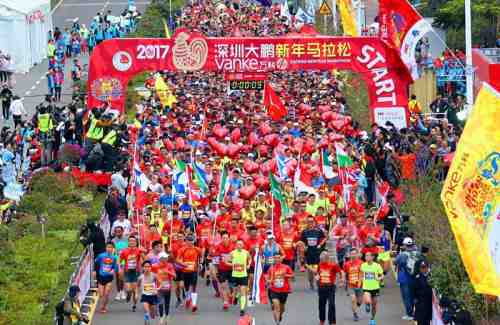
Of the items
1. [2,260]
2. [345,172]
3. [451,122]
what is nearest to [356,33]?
[451,122]

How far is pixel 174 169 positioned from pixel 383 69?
757 cm

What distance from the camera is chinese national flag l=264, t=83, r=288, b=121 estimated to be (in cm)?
3762

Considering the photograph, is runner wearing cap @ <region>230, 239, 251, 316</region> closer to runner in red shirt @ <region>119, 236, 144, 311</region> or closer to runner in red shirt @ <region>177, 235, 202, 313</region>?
runner in red shirt @ <region>177, 235, 202, 313</region>

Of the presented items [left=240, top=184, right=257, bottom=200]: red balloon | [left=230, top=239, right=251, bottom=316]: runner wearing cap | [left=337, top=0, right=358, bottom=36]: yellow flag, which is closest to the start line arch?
[left=337, top=0, right=358, bottom=36]: yellow flag

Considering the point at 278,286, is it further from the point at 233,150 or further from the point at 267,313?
the point at 233,150

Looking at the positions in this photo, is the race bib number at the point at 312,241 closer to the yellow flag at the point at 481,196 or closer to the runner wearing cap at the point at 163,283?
the runner wearing cap at the point at 163,283

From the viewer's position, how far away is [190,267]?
25.6 m

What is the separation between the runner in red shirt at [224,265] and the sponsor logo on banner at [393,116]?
11481 mm

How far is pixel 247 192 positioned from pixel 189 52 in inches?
317

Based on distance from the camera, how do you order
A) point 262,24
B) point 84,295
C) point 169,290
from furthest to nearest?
point 262,24
point 84,295
point 169,290

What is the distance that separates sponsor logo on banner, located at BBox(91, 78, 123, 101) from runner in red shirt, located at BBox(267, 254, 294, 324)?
1345 cm

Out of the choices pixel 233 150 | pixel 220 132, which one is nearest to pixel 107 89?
pixel 220 132

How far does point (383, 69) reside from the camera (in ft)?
119

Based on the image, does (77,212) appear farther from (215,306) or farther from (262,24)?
(262,24)
